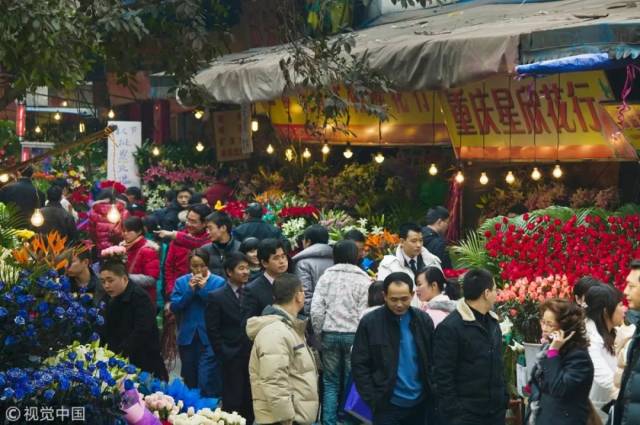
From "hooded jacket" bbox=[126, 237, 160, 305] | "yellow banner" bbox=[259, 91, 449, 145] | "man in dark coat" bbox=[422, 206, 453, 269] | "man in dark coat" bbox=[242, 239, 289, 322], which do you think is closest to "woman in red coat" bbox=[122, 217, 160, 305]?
"hooded jacket" bbox=[126, 237, 160, 305]

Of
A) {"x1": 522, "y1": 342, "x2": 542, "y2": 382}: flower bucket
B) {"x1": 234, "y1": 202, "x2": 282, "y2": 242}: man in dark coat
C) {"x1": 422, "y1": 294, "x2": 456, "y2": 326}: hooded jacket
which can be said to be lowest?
{"x1": 522, "y1": 342, "x2": 542, "y2": 382}: flower bucket

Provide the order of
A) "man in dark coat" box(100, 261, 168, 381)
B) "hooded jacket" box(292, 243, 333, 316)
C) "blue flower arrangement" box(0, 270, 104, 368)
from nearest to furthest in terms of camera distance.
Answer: "blue flower arrangement" box(0, 270, 104, 368)
"man in dark coat" box(100, 261, 168, 381)
"hooded jacket" box(292, 243, 333, 316)

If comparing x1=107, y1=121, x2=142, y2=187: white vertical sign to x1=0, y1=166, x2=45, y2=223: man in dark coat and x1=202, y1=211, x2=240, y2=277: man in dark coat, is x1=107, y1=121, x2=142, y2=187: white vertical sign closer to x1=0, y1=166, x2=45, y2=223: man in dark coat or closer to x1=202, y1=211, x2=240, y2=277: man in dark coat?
x1=0, y1=166, x2=45, y2=223: man in dark coat

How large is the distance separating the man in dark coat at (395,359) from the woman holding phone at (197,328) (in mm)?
2661

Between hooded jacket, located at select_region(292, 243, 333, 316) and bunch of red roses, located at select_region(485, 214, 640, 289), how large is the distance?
1672mm

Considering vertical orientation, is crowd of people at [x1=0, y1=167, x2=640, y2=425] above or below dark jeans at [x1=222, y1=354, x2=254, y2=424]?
above

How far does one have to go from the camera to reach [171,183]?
25.2 metres

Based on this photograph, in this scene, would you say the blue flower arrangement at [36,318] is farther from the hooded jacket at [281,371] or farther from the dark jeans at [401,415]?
the dark jeans at [401,415]

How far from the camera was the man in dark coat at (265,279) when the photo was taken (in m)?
11.3

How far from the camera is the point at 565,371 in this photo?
8.51m

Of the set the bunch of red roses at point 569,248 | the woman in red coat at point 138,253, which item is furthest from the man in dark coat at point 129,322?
the bunch of red roses at point 569,248

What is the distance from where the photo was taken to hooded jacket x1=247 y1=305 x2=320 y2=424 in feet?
29.5

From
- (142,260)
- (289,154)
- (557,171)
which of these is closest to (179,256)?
(142,260)

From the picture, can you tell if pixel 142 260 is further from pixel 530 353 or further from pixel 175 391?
pixel 175 391
